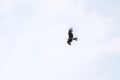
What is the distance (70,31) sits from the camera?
107312 mm

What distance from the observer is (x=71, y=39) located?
109 m

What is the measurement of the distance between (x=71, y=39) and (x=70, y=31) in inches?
88.6
